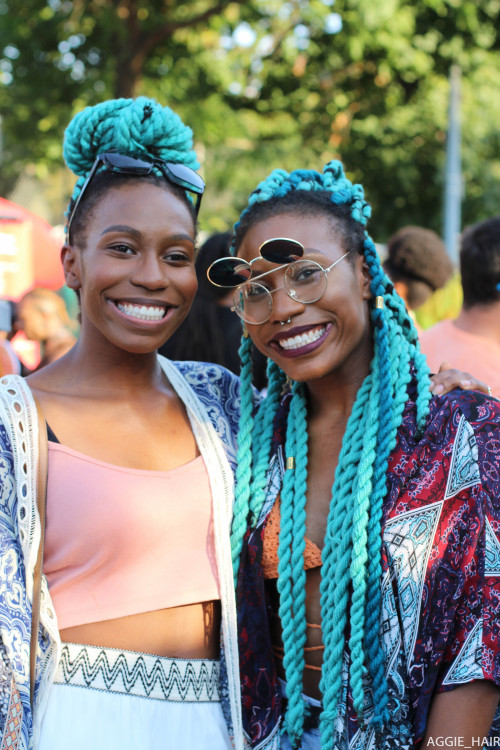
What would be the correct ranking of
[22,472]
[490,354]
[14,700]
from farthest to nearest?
[490,354], [22,472], [14,700]

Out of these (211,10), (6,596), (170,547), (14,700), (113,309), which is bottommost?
(14,700)

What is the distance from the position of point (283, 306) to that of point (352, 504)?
542mm

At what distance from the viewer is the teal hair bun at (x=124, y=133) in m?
2.26

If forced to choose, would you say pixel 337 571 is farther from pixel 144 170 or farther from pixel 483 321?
pixel 483 321

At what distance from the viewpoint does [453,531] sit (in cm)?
193

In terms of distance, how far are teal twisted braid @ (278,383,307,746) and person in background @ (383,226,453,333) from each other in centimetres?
326

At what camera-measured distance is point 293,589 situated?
83.4 inches

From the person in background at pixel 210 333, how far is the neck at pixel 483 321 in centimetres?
96

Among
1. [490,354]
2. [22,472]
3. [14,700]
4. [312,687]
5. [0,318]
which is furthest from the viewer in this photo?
[0,318]

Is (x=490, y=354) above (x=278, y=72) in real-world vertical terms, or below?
below

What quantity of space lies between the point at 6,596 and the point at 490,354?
2.23m

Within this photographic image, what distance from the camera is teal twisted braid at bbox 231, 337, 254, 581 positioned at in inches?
86.6

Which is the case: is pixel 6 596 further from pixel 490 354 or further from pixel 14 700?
pixel 490 354

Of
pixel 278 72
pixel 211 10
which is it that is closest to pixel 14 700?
pixel 211 10
